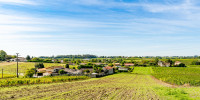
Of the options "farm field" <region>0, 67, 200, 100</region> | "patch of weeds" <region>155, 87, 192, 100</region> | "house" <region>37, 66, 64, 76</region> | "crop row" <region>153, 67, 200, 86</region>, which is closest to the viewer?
Result: "patch of weeds" <region>155, 87, 192, 100</region>

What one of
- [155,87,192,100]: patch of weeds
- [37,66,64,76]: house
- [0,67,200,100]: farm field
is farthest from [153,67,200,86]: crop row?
[37,66,64,76]: house

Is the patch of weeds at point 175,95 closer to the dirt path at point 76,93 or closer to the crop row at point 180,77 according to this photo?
the dirt path at point 76,93

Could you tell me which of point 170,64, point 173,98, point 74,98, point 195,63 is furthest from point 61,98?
point 195,63

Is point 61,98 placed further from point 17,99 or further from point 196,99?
point 196,99

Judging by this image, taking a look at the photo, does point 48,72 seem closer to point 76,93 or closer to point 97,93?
point 76,93

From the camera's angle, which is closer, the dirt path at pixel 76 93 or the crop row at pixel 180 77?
the dirt path at pixel 76 93

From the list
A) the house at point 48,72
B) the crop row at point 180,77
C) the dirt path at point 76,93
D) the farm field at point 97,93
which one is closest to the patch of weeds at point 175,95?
the farm field at point 97,93

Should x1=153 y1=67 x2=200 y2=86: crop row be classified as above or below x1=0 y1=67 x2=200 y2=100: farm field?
below

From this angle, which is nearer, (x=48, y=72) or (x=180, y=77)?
(x=180, y=77)

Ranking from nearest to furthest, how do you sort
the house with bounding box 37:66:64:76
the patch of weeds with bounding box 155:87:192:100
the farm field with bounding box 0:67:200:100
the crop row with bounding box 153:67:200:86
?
the patch of weeds with bounding box 155:87:192:100, the farm field with bounding box 0:67:200:100, the crop row with bounding box 153:67:200:86, the house with bounding box 37:66:64:76

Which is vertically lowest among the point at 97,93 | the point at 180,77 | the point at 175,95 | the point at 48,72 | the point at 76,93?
the point at 180,77

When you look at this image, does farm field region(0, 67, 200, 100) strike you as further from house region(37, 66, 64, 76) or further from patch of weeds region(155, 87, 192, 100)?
house region(37, 66, 64, 76)

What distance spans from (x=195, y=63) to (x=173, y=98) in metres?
135

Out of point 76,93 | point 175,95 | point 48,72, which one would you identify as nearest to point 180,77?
point 175,95
